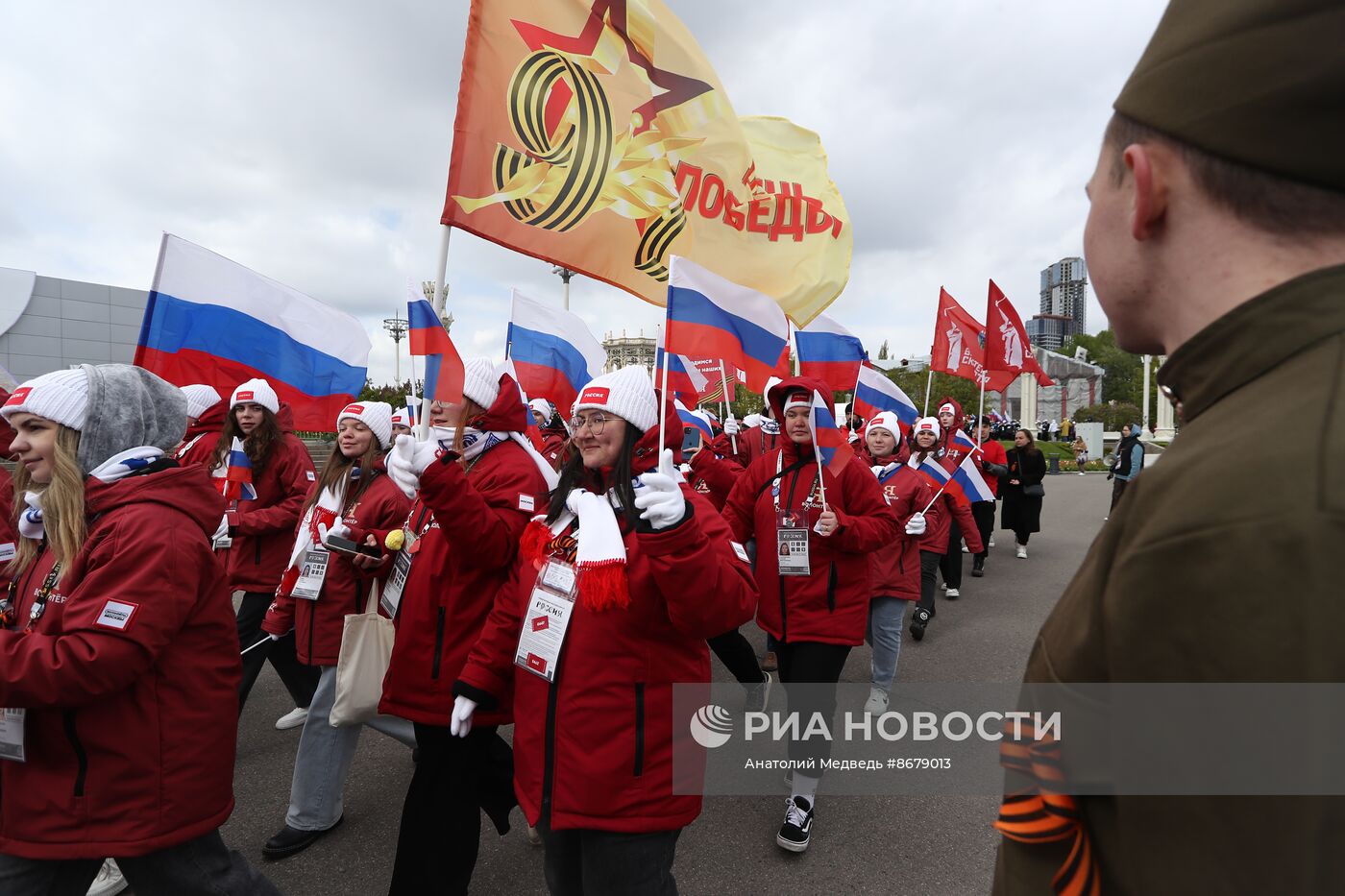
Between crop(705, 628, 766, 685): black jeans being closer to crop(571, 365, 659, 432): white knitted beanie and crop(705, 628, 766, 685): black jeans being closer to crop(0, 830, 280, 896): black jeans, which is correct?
crop(571, 365, 659, 432): white knitted beanie

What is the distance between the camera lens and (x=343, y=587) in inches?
157

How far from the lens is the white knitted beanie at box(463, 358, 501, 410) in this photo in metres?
3.66

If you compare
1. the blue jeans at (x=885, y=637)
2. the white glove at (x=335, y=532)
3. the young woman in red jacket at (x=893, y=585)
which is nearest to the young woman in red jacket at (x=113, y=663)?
the white glove at (x=335, y=532)

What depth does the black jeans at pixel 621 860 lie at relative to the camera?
2277 millimetres

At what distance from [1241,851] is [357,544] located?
13.2 feet

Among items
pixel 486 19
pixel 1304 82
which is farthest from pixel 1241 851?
pixel 486 19

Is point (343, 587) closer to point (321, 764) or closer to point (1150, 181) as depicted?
point (321, 764)

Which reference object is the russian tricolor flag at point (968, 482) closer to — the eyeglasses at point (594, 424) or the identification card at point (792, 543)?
the identification card at point (792, 543)

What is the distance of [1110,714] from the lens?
76 cm

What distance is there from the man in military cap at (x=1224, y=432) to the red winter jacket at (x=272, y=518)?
4.95 meters

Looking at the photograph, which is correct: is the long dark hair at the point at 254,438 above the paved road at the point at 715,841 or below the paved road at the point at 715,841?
above

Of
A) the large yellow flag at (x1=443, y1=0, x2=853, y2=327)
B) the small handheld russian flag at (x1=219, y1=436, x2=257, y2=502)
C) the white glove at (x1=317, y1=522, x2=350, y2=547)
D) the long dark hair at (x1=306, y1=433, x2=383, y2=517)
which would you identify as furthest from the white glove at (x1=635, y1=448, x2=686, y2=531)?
the small handheld russian flag at (x1=219, y1=436, x2=257, y2=502)

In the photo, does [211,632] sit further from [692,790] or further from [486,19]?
[486,19]

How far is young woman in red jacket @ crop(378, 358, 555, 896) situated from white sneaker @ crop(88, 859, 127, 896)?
4.99 ft
